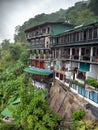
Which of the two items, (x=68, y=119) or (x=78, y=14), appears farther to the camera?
(x=78, y=14)

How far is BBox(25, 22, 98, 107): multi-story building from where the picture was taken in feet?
94.1

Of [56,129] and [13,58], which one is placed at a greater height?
[13,58]

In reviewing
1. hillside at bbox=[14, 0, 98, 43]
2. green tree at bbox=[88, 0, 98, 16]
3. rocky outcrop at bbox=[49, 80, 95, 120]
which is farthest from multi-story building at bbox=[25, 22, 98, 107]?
green tree at bbox=[88, 0, 98, 16]

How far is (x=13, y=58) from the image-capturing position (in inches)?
2773

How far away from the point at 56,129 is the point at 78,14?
190ft

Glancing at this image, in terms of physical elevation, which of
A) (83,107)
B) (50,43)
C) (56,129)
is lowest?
(56,129)

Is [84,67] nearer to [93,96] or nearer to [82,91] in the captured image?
[82,91]

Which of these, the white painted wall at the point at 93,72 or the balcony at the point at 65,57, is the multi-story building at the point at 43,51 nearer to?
the balcony at the point at 65,57

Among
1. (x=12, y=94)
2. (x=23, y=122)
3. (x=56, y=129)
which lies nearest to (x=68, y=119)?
(x=56, y=129)

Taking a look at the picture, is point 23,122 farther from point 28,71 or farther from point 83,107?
point 28,71

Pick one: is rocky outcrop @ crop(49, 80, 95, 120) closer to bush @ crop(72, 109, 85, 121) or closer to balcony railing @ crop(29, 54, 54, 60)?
bush @ crop(72, 109, 85, 121)

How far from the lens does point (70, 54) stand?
3772 cm

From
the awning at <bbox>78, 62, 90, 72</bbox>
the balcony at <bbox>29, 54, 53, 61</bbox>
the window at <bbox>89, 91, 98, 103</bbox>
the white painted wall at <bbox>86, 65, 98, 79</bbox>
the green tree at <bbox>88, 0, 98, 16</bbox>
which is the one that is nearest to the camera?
the window at <bbox>89, 91, 98, 103</bbox>

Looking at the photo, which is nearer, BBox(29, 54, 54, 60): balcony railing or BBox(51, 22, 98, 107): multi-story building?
BBox(51, 22, 98, 107): multi-story building
